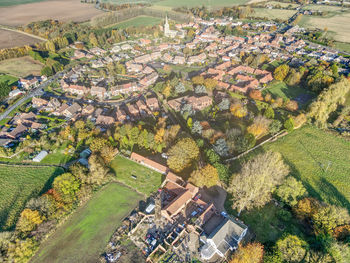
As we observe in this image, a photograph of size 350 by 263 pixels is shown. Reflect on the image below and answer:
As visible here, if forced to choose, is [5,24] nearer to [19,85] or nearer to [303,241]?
[19,85]

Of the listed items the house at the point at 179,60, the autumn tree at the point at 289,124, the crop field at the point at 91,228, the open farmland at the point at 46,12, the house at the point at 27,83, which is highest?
the open farmland at the point at 46,12

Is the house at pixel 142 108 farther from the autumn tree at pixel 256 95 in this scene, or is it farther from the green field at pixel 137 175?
the autumn tree at pixel 256 95

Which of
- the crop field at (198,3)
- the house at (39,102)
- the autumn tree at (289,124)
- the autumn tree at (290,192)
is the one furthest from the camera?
the crop field at (198,3)

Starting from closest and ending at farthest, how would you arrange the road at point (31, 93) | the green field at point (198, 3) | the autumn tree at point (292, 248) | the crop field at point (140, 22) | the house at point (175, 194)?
the autumn tree at point (292, 248) → the house at point (175, 194) → the road at point (31, 93) → the crop field at point (140, 22) → the green field at point (198, 3)

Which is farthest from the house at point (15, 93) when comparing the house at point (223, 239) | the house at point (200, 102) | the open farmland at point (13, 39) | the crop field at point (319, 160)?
the crop field at point (319, 160)

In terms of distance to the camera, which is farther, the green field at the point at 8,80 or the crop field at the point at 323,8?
the crop field at the point at 323,8

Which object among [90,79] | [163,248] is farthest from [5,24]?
[163,248]
